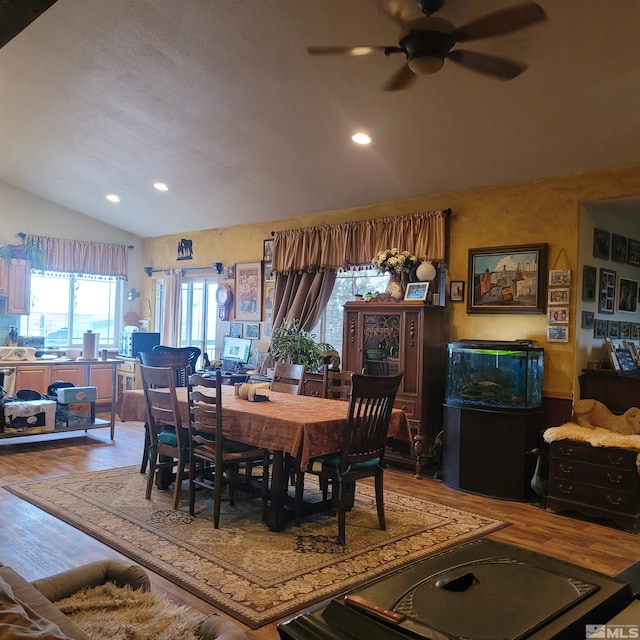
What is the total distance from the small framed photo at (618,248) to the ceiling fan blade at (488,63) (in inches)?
106

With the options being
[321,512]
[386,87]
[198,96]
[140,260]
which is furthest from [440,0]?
[140,260]

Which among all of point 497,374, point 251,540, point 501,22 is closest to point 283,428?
point 251,540

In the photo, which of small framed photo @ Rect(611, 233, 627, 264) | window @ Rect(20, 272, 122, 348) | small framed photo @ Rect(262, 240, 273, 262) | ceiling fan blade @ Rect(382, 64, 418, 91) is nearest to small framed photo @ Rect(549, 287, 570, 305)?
small framed photo @ Rect(611, 233, 627, 264)

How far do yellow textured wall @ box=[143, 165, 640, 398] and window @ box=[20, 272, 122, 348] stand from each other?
5.45 m

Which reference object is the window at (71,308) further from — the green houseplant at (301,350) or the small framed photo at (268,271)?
the green houseplant at (301,350)

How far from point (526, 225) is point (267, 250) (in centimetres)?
356

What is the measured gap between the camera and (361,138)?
507cm

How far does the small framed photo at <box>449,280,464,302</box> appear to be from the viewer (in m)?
5.62

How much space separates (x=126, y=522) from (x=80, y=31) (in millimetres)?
3681

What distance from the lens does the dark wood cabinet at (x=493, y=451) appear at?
4.81 meters

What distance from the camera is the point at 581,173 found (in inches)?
191

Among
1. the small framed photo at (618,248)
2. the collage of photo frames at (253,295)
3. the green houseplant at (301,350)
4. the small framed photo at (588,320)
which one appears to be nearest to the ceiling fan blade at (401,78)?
the small framed photo at (588,320)

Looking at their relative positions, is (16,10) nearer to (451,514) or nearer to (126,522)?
(126,522)

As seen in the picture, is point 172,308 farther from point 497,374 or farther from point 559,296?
point 559,296
